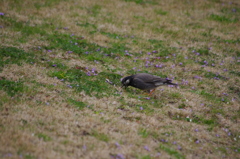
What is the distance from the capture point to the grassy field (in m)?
6.23

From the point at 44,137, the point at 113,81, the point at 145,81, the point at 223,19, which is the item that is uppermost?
the point at 223,19

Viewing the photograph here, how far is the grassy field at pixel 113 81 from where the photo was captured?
245 inches

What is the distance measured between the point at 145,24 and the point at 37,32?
23.5 feet

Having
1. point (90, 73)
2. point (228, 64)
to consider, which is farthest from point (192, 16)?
point (90, 73)

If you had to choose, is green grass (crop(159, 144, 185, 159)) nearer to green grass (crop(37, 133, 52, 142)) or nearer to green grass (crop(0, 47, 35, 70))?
green grass (crop(37, 133, 52, 142))

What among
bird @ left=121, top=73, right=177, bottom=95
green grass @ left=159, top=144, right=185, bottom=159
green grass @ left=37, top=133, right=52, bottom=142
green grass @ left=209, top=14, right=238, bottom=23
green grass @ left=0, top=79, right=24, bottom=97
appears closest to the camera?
green grass @ left=37, top=133, right=52, bottom=142

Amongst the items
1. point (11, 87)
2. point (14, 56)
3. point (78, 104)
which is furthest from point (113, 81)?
point (14, 56)

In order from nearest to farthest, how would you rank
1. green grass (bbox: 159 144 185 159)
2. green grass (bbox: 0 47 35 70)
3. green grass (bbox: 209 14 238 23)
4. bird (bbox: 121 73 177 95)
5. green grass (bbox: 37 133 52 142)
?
green grass (bbox: 37 133 52 142)
green grass (bbox: 159 144 185 159)
bird (bbox: 121 73 177 95)
green grass (bbox: 0 47 35 70)
green grass (bbox: 209 14 238 23)

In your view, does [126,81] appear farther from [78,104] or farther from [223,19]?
[223,19]

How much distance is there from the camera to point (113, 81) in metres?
10.3

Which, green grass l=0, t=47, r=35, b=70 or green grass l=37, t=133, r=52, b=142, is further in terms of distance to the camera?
green grass l=0, t=47, r=35, b=70

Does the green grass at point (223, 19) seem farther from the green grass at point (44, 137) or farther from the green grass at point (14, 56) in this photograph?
the green grass at point (44, 137)

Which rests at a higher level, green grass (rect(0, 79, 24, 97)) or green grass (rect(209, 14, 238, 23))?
green grass (rect(209, 14, 238, 23))

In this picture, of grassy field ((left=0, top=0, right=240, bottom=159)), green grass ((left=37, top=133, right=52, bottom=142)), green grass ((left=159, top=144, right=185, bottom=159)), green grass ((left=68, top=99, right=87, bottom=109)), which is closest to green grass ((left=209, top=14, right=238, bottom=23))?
grassy field ((left=0, top=0, right=240, bottom=159))
